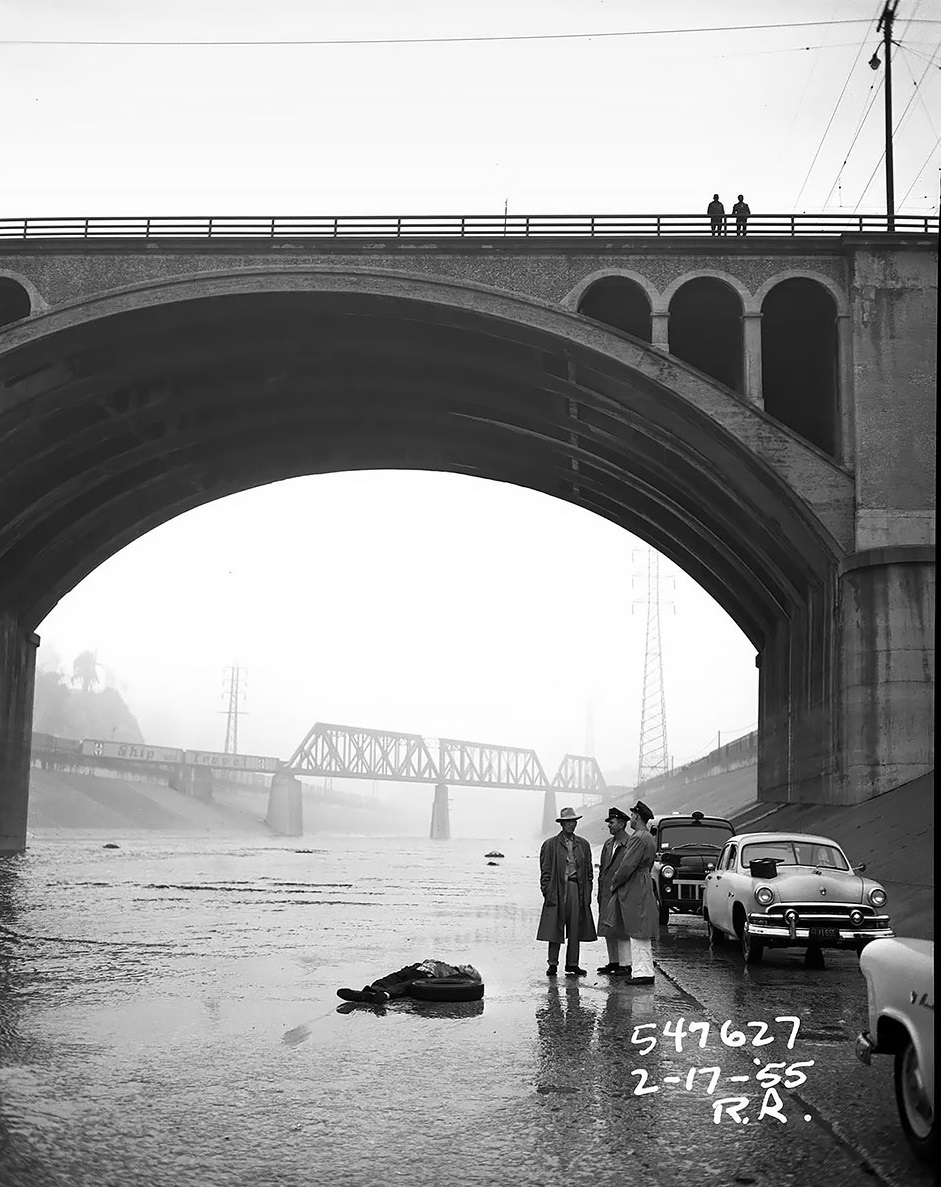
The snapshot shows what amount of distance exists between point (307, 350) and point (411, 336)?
331 centimetres

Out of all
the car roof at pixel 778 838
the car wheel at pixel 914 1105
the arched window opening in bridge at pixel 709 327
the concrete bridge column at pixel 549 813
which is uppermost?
the arched window opening in bridge at pixel 709 327

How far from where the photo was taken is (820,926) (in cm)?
1384

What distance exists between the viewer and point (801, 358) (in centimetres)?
3459

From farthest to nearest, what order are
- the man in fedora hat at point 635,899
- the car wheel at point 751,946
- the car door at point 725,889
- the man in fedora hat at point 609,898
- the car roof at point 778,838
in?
the car roof at point 778,838, the car door at point 725,889, the car wheel at point 751,946, the man in fedora hat at point 609,898, the man in fedora hat at point 635,899

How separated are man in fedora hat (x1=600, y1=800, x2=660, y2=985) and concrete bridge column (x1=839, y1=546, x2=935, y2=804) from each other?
17.0 meters

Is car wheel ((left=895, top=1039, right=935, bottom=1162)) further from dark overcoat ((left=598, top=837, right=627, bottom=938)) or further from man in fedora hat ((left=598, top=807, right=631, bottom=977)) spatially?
dark overcoat ((left=598, top=837, right=627, bottom=938))

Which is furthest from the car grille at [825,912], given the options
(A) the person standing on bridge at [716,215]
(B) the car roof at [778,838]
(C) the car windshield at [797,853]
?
(A) the person standing on bridge at [716,215]

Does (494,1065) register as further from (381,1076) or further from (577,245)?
(577,245)

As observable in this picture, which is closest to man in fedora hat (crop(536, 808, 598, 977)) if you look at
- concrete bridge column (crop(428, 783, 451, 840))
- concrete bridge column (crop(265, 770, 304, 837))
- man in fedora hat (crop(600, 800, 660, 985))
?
man in fedora hat (crop(600, 800, 660, 985))

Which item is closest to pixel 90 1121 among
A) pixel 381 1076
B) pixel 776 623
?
pixel 381 1076

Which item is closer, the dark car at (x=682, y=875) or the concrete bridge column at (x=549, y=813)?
the dark car at (x=682, y=875)

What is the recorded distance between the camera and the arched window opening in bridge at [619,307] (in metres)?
34.5

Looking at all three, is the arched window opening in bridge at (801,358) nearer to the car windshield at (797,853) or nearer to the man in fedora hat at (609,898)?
the car windshield at (797,853)

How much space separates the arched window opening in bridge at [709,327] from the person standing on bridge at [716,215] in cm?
142
